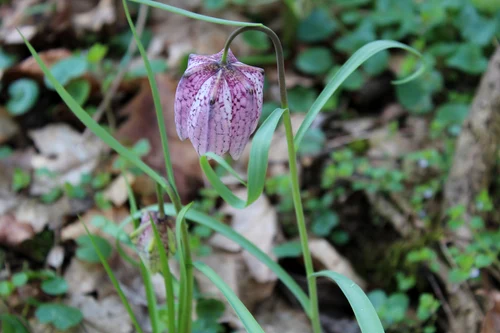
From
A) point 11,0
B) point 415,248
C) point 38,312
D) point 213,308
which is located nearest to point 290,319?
point 213,308

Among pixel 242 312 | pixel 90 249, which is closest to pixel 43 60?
pixel 90 249

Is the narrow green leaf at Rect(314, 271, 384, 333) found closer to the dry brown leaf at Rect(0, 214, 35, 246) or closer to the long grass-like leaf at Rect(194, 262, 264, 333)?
the long grass-like leaf at Rect(194, 262, 264, 333)

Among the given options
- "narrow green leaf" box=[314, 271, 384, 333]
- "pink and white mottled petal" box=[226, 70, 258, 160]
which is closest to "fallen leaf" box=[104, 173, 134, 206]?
"pink and white mottled petal" box=[226, 70, 258, 160]

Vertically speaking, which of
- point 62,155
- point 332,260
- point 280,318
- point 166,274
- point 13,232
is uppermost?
point 166,274

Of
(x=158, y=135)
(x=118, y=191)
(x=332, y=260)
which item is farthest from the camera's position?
(x=158, y=135)

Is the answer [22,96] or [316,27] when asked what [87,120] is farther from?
[316,27]

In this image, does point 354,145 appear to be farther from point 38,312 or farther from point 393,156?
point 38,312

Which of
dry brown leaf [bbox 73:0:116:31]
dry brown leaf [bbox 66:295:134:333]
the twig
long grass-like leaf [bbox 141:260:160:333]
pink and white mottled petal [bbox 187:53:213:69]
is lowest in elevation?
dry brown leaf [bbox 66:295:134:333]
